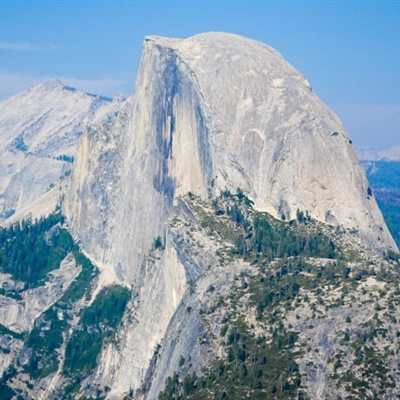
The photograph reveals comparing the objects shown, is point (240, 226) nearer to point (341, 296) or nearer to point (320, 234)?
point (320, 234)

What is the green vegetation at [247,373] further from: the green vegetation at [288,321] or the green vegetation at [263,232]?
the green vegetation at [263,232]

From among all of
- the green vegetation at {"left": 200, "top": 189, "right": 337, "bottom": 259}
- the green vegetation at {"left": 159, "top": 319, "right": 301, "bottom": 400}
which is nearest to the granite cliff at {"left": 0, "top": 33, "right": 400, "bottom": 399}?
the green vegetation at {"left": 159, "top": 319, "right": 301, "bottom": 400}

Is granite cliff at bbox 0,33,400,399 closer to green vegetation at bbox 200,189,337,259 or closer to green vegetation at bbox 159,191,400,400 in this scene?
green vegetation at bbox 159,191,400,400

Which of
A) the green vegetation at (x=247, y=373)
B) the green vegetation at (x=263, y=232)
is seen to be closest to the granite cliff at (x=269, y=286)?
the green vegetation at (x=247, y=373)

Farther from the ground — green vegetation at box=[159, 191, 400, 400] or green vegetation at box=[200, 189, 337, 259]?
green vegetation at box=[200, 189, 337, 259]

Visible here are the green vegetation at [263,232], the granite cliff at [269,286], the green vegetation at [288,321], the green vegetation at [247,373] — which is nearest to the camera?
the green vegetation at [288,321]

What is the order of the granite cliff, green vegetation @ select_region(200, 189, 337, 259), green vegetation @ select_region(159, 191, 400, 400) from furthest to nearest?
green vegetation @ select_region(200, 189, 337, 259) → the granite cliff → green vegetation @ select_region(159, 191, 400, 400)

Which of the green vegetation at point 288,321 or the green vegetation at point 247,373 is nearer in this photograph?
the green vegetation at point 288,321

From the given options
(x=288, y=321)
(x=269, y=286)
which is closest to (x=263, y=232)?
(x=269, y=286)

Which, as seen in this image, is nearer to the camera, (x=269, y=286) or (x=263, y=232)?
(x=269, y=286)

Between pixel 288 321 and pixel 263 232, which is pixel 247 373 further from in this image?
pixel 263 232

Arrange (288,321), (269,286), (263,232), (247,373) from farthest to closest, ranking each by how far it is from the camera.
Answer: (263,232)
(269,286)
(288,321)
(247,373)
